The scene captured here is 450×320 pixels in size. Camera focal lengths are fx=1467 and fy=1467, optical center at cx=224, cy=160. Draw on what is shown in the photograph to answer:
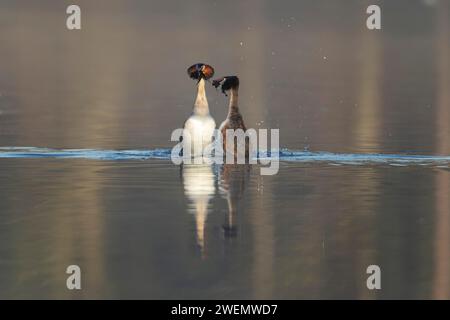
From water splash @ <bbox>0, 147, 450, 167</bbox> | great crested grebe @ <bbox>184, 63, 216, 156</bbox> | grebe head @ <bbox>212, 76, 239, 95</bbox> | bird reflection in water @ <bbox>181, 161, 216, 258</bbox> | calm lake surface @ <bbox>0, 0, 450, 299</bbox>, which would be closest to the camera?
calm lake surface @ <bbox>0, 0, 450, 299</bbox>

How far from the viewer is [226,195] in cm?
1623

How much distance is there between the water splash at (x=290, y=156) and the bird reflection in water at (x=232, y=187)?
1.37 m

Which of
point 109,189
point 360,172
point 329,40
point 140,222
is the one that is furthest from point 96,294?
point 329,40

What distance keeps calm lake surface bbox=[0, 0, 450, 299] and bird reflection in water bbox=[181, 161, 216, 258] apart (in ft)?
0.08

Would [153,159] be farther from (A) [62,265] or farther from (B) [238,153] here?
(A) [62,265]

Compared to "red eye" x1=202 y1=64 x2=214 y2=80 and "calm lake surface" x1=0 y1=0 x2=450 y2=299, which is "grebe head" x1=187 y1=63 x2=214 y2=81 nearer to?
"red eye" x1=202 y1=64 x2=214 y2=80

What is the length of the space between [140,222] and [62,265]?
7.57ft

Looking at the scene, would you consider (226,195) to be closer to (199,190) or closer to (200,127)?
(199,190)

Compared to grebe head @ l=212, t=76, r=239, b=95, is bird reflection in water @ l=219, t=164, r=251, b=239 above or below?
below

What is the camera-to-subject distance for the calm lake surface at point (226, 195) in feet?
38.3

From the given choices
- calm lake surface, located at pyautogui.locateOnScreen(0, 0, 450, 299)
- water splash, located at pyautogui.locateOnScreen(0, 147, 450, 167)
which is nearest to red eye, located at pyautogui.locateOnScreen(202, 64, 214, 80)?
water splash, located at pyautogui.locateOnScreen(0, 147, 450, 167)

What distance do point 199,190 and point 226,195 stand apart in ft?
1.68

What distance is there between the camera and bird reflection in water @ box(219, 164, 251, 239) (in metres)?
14.0

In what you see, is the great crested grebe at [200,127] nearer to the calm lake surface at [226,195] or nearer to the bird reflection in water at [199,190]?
the calm lake surface at [226,195]
